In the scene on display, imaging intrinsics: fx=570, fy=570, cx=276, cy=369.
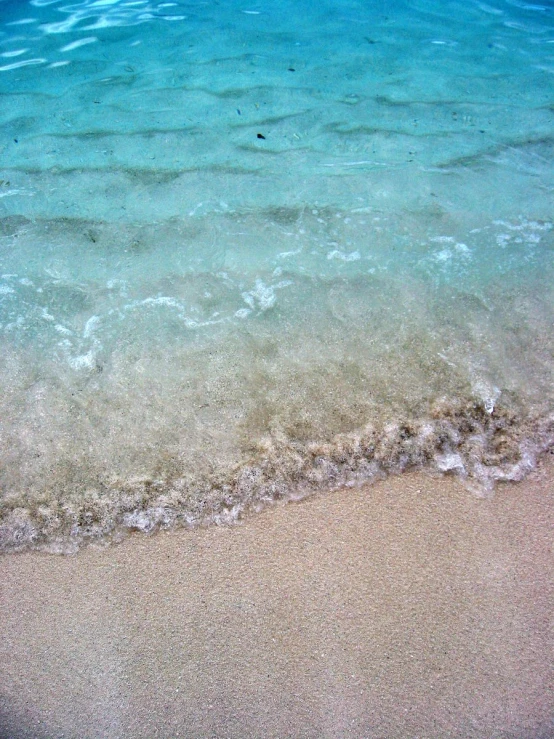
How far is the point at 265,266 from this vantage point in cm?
279

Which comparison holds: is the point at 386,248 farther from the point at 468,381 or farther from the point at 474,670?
the point at 474,670

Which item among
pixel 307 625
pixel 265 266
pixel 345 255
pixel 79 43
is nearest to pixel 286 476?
pixel 307 625

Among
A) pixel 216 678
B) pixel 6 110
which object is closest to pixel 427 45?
pixel 6 110

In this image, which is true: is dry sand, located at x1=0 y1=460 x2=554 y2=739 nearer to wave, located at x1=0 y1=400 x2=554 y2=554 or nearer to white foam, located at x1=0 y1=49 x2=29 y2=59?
wave, located at x1=0 y1=400 x2=554 y2=554

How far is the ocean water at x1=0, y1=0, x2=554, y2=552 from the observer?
2.04 m

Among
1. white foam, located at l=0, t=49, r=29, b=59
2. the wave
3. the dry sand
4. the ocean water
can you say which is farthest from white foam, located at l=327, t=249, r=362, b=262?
white foam, located at l=0, t=49, r=29, b=59

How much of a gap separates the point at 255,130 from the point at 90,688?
322 centimetres

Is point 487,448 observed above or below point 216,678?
above

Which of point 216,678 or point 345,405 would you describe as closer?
point 216,678

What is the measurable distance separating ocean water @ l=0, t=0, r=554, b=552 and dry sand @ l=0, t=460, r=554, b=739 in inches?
4.9

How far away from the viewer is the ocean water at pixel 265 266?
2037mm

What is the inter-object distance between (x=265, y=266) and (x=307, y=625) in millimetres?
1700

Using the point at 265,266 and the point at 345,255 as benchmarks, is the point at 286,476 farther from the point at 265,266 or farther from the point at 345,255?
the point at 345,255

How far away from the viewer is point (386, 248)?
2850 mm
